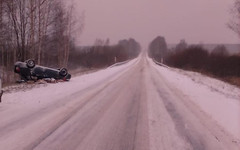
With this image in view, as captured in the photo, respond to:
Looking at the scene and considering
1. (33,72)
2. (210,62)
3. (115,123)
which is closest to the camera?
(115,123)

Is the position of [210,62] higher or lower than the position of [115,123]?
higher

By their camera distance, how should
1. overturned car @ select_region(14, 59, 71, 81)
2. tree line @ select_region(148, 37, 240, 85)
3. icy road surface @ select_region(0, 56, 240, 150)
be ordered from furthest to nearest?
tree line @ select_region(148, 37, 240, 85)
overturned car @ select_region(14, 59, 71, 81)
icy road surface @ select_region(0, 56, 240, 150)

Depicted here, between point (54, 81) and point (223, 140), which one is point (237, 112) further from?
point (54, 81)

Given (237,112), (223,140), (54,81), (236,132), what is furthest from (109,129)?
(54,81)

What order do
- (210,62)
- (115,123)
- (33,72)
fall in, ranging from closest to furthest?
1. (115,123)
2. (33,72)
3. (210,62)

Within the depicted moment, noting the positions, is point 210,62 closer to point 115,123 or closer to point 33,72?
point 33,72

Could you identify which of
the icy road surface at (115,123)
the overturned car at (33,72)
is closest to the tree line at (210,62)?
the overturned car at (33,72)

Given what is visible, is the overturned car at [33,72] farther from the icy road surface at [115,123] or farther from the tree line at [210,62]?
the tree line at [210,62]

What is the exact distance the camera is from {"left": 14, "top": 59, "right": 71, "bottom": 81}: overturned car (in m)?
14.2

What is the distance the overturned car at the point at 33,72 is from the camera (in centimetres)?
1421

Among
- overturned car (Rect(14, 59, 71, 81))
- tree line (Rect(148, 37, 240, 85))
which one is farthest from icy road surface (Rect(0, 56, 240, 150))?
tree line (Rect(148, 37, 240, 85))

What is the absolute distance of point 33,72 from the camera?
47.5 feet

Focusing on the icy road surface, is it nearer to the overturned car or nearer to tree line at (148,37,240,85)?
the overturned car

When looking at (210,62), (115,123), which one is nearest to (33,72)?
(115,123)
